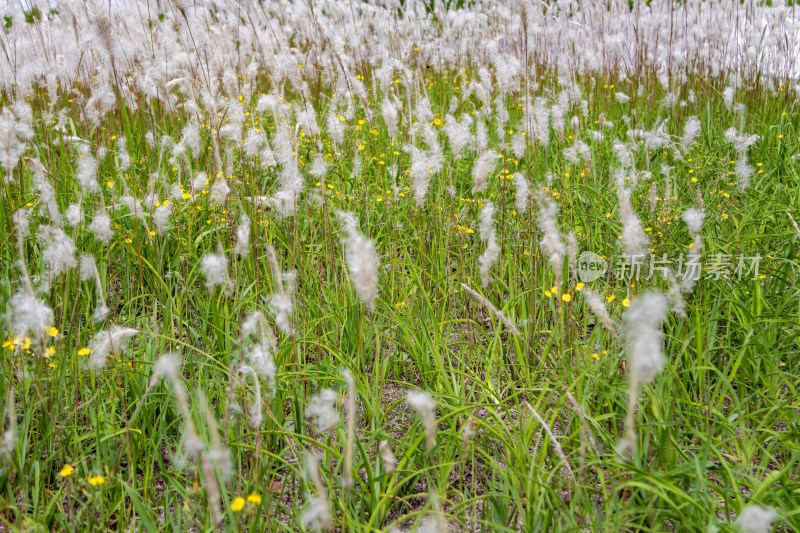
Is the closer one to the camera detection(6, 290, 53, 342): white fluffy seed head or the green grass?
detection(6, 290, 53, 342): white fluffy seed head

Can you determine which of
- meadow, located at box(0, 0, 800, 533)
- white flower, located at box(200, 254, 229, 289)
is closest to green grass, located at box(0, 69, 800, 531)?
meadow, located at box(0, 0, 800, 533)

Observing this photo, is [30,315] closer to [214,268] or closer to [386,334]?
[214,268]

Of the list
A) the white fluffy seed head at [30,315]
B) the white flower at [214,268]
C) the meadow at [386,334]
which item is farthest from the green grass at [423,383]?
the white flower at [214,268]

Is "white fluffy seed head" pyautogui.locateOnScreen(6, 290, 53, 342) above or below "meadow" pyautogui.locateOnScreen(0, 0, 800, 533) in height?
above

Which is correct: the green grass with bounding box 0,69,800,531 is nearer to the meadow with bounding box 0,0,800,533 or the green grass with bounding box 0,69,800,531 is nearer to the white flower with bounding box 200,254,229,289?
the meadow with bounding box 0,0,800,533

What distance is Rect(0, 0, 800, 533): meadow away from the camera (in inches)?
53.7

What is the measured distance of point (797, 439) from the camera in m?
1.57

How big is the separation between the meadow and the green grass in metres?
0.01

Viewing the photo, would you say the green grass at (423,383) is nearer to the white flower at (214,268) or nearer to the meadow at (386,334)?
the meadow at (386,334)

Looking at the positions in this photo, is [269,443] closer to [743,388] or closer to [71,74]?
[743,388]

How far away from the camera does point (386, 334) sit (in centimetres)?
213

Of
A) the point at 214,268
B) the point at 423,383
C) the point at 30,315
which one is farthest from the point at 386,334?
the point at 30,315

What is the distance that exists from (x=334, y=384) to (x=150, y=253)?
1.15m

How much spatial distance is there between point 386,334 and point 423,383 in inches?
9.2
